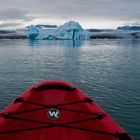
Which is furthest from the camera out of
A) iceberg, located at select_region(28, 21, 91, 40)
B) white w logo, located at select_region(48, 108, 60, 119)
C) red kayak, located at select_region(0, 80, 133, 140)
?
iceberg, located at select_region(28, 21, 91, 40)

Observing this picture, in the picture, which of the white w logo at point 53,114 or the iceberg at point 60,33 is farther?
the iceberg at point 60,33

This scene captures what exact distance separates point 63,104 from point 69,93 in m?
1.17

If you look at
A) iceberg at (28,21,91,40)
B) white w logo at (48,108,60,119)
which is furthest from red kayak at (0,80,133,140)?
iceberg at (28,21,91,40)

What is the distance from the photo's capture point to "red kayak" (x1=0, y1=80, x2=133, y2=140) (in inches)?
344

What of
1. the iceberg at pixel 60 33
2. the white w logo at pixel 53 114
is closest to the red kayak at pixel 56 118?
the white w logo at pixel 53 114

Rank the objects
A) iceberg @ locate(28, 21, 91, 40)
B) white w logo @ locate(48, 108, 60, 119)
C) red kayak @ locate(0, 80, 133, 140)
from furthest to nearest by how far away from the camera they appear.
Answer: iceberg @ locate(28, 21, 91, 40)
white w logo @ locate(48, 108, 60, 119)
red kayak @ locate(0, 80, 133, 140)

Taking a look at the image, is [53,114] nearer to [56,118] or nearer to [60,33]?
[56,118]

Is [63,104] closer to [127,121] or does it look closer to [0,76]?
[127,121]

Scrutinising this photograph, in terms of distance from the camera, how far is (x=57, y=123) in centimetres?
966

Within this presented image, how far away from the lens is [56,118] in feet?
32.6

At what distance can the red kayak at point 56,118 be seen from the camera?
8742mm

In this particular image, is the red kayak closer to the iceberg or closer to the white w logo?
the white w logo

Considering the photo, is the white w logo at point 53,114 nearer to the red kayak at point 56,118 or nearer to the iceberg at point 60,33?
the red kayak at point 56,118

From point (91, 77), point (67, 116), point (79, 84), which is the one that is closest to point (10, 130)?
point (67, 116)
